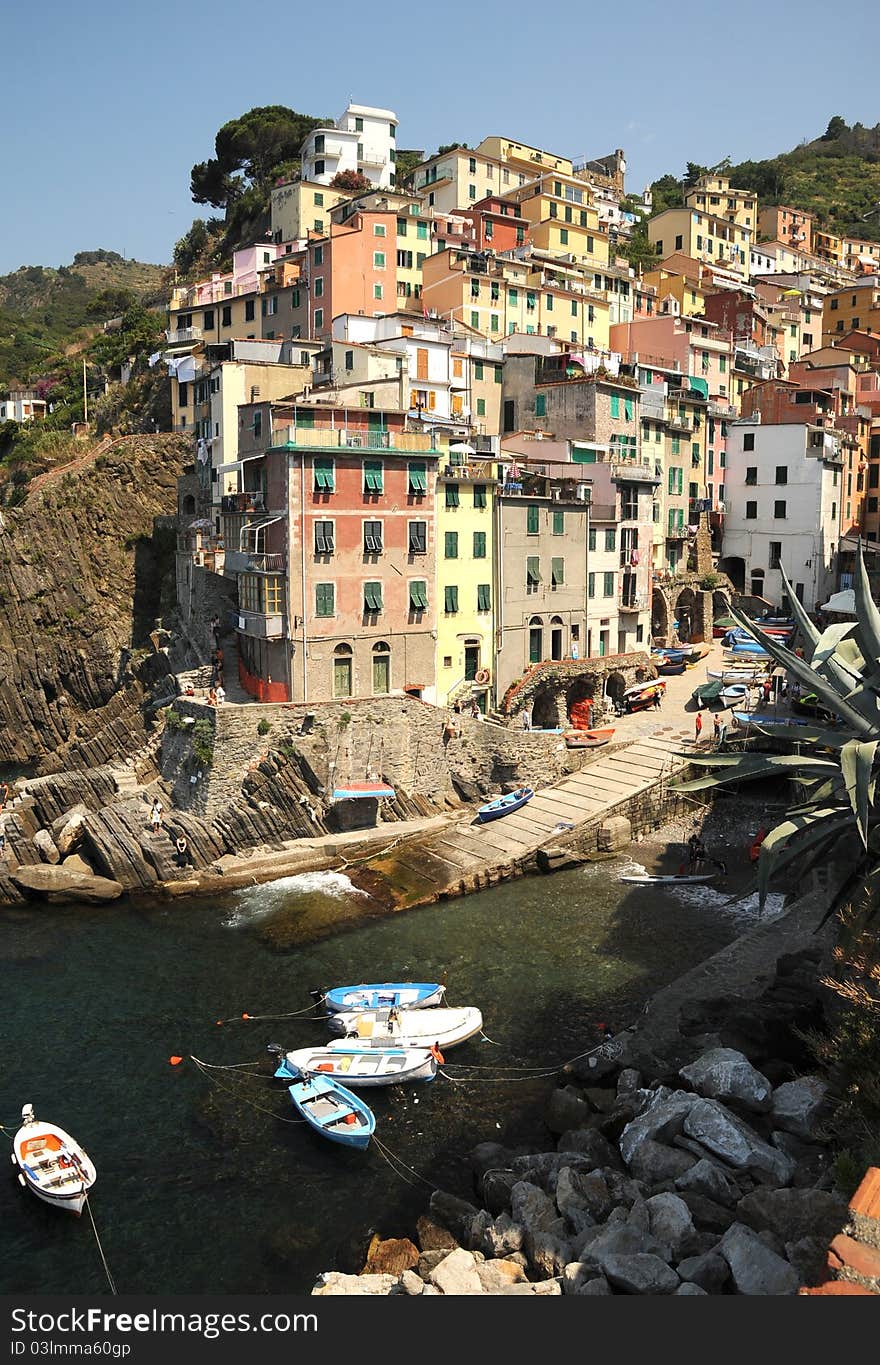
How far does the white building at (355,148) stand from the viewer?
95375 millimetres

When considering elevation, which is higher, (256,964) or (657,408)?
(657,408)

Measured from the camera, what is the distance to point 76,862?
39438 mm

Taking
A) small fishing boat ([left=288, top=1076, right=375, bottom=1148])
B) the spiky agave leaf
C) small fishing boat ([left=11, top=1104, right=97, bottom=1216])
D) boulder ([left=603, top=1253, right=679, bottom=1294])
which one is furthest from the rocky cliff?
boulder ([left=603, top=1253, right=679, bottom=1294])

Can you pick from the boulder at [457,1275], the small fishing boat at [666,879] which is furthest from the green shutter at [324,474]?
the boulder at [457,1275]

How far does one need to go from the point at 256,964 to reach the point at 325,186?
7793 centimetres

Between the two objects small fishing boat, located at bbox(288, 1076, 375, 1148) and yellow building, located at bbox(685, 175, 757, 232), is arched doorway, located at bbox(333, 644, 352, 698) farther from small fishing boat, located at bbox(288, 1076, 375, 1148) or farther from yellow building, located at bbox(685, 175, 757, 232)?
yellow building, located at bbox(685, 175, 757, 232)

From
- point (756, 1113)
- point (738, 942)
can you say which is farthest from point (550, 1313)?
point (738, 942)

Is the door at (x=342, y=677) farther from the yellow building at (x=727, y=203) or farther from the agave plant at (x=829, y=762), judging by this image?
the yellow building at (x=727, y=203)

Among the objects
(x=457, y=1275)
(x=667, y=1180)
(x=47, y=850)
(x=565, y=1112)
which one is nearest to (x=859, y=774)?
(x=667, y=1180)

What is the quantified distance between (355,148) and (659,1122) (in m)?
99.2

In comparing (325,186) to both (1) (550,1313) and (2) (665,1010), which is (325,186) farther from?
(1) (550,1313)

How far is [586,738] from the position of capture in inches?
1858

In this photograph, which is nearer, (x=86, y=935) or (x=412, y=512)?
(x=86, y=935)

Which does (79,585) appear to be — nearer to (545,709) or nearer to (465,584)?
(465,584)
